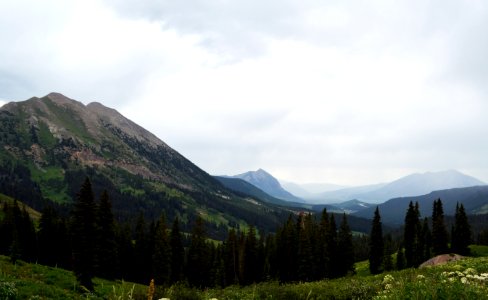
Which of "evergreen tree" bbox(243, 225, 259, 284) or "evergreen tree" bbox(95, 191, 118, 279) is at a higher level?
"evergreen tree" bbox(95, 191, 118, 279)

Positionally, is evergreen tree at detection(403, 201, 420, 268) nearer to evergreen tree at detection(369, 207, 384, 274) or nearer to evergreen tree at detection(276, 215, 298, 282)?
evergreen tree at detection(369, 207, 384, 274)

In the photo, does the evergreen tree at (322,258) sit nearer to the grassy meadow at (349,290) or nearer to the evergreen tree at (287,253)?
the evergreen tree at (287,253)

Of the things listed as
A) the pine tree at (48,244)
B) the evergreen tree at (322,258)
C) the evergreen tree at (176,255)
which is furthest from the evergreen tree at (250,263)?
the pine tree at (48,244)

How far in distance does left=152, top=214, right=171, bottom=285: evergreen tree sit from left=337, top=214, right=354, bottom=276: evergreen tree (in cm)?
4495

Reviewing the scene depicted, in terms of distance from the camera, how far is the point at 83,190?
45594 millimetres

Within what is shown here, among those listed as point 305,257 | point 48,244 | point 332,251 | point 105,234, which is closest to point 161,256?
point 105,234

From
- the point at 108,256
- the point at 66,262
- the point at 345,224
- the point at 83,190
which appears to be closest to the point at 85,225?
the point at 83,190

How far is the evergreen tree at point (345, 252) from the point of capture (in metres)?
97.5

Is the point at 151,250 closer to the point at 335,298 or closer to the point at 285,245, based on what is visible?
→ the point at 285,245

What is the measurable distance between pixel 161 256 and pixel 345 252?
48129 mm

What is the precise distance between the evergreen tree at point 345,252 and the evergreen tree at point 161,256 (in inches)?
1770

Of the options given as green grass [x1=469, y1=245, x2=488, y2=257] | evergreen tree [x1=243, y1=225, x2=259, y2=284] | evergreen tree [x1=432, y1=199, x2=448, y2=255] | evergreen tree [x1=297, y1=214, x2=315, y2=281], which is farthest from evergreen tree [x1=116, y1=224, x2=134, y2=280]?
green grass [x1=469, y1=245, x2=488, y2=257]

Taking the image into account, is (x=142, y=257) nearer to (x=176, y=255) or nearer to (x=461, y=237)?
(x=176, y=255)

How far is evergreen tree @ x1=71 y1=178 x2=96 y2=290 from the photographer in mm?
45531
